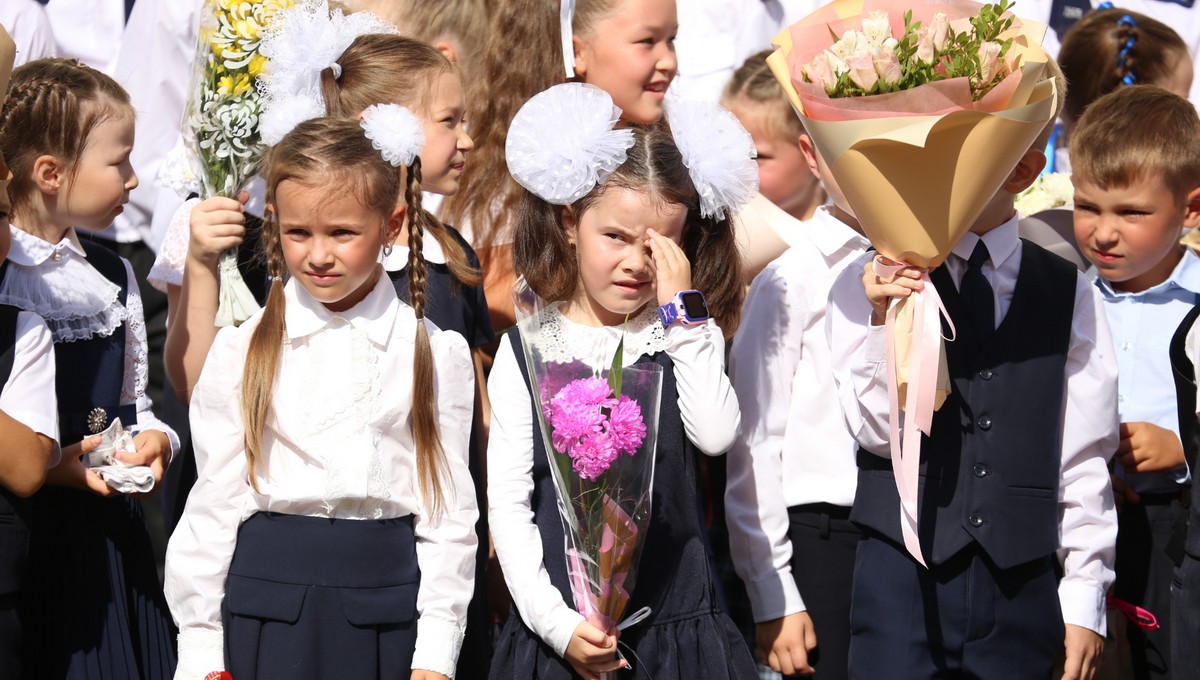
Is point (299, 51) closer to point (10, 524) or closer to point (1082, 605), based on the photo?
point (10, 524)

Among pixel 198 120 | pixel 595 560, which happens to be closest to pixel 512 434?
pixel 595 560

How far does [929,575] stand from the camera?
329 centimetres

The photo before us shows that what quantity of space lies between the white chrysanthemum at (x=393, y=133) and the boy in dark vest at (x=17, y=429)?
84cm

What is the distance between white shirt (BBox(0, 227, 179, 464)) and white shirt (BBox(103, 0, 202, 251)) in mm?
2109

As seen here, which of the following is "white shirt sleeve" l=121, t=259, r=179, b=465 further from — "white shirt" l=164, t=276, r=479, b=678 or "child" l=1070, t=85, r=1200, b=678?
"child" l=1070, t=85, r=1200, b=678

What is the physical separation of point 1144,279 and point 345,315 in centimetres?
241

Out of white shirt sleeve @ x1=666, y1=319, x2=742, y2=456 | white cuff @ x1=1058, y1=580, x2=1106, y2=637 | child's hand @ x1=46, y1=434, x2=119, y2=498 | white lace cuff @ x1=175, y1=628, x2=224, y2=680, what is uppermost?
white shirt sleeve @ x1=666, y1=319, x2=742, y2=456

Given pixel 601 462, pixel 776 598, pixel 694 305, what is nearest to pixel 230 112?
pixel 694 305

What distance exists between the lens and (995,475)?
325 centimetres

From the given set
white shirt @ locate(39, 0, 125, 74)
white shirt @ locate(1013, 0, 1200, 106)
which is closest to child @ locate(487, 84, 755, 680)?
white shirt @ locate(39, 0, 125, 74)

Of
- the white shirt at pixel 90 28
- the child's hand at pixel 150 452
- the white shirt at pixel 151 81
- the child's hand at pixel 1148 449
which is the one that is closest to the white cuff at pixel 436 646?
the child's hand at pixel 150 452

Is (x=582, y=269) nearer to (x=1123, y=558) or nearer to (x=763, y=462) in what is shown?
(x=763, y=462)

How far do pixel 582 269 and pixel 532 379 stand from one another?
1.23 feet

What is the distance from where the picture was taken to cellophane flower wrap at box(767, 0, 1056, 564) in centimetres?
288
